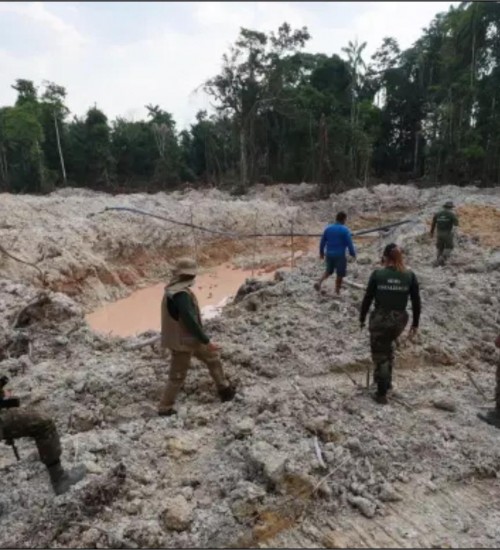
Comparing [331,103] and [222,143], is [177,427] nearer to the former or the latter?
[331,103]

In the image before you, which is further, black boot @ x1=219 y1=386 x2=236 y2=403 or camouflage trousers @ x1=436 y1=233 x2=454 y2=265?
camouflage trousers @ x1=436 y1=233 x2=454 y2=265

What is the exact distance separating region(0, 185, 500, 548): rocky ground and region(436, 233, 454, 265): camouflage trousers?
52.2 inches

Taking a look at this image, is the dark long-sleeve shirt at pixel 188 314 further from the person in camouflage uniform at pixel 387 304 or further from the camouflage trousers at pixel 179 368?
the person in camouflage uniform at pixel 387 304

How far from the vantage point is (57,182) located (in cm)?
2891

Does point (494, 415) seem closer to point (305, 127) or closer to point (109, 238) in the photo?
point (109, 238)

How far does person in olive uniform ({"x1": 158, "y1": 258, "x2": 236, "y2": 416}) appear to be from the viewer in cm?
388

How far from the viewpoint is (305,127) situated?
2775cm

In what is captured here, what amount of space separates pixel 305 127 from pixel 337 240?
73.6 ft

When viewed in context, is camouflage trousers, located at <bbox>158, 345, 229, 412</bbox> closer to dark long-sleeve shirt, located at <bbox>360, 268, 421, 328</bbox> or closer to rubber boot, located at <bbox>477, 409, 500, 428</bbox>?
dark long-sleeve shirt, located at <bbox>360, 268, 421, 328</bbox>

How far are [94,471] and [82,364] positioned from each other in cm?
222

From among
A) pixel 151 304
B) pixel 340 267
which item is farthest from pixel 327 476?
pixel 151 304

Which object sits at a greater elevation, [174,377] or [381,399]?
[174,377]

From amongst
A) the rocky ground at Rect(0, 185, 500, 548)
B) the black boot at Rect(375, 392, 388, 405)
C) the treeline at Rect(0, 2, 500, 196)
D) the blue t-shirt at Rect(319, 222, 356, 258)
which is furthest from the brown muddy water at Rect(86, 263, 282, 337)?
the treeline at Rect(0, 2, 500, 196)

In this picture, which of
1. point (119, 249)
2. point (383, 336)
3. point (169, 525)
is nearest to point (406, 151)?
point (119, 249)
